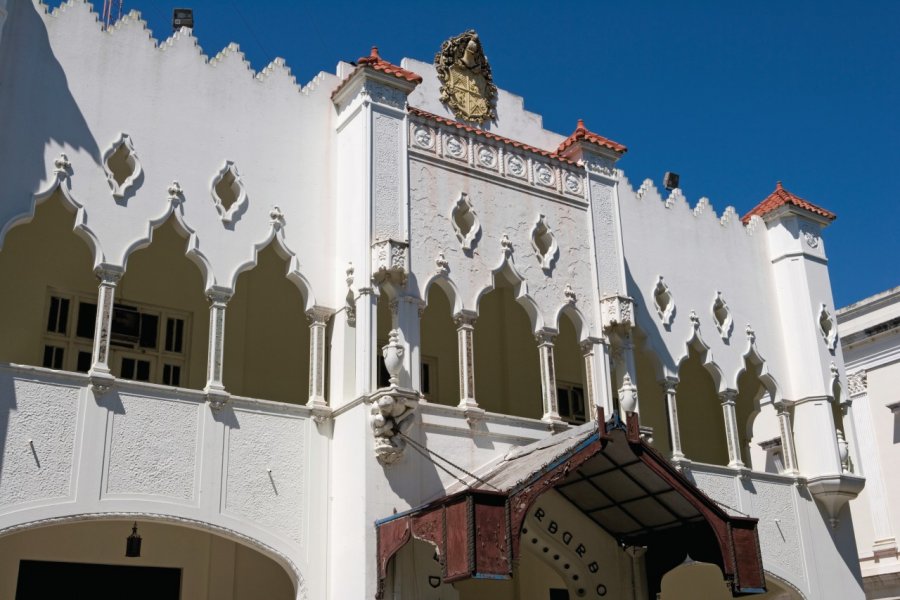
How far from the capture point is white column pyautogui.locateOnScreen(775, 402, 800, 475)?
1933cm

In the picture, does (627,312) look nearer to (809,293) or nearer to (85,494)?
(809,293)

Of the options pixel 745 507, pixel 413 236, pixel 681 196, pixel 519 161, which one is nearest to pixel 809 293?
pixel 681 196

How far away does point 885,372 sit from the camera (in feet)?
90.1

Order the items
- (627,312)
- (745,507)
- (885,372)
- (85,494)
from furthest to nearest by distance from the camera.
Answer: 1. (885,372)
2. (745,507)
3. (627,312)
4. (85,494)

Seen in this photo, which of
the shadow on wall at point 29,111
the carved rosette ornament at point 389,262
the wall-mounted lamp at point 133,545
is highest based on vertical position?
the shadow on wall at point 29,111

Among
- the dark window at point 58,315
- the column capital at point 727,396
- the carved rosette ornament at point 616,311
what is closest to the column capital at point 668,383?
the column capital at point 727,396

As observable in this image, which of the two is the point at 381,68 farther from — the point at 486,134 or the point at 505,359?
the point at 505,359

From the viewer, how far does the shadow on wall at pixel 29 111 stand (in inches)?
528

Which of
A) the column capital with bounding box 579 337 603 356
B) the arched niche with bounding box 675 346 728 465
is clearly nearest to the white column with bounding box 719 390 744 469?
the arched niche with bounding box 675 346 728 465

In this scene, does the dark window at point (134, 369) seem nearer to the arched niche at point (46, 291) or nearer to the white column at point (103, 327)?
the arched niche at point (46, 291)

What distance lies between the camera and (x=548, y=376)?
16281mm

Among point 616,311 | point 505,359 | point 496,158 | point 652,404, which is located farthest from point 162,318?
point 652,404

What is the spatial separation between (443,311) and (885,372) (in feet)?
47.8

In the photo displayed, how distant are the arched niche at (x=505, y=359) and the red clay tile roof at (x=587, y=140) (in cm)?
274
